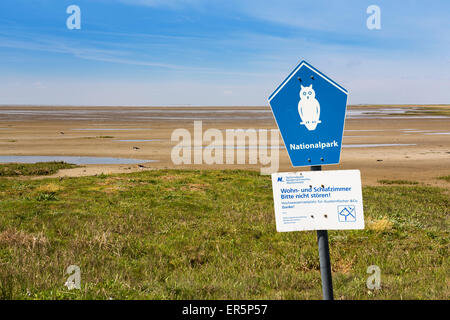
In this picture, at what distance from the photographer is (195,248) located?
9.19 metres

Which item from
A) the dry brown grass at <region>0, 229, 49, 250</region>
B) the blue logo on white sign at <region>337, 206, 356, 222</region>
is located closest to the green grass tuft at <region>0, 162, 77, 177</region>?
the dry brown grass at <region>0, 229, 49, 250</region>

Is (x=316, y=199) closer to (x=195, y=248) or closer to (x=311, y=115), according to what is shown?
(x=311, y=115)

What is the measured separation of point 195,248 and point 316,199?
5.49 m

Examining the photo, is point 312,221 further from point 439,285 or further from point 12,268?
point 12,268

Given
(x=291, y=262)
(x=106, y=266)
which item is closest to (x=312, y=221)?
(x=291, y=262)

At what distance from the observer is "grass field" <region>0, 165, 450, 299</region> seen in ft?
19.9

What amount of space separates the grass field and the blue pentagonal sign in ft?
8.13

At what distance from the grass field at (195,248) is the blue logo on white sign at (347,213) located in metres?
2.09

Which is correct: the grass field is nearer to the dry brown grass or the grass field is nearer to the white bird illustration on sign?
the dry brown grass

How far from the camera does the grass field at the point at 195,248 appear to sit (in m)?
6.07

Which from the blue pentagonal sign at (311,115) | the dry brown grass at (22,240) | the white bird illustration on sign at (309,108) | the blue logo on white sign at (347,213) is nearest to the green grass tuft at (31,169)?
the dry brown grass at (22,240)

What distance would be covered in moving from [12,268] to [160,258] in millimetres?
2746

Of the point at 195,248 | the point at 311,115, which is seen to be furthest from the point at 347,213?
the point at 195,248

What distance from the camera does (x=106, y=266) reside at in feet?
24.9
